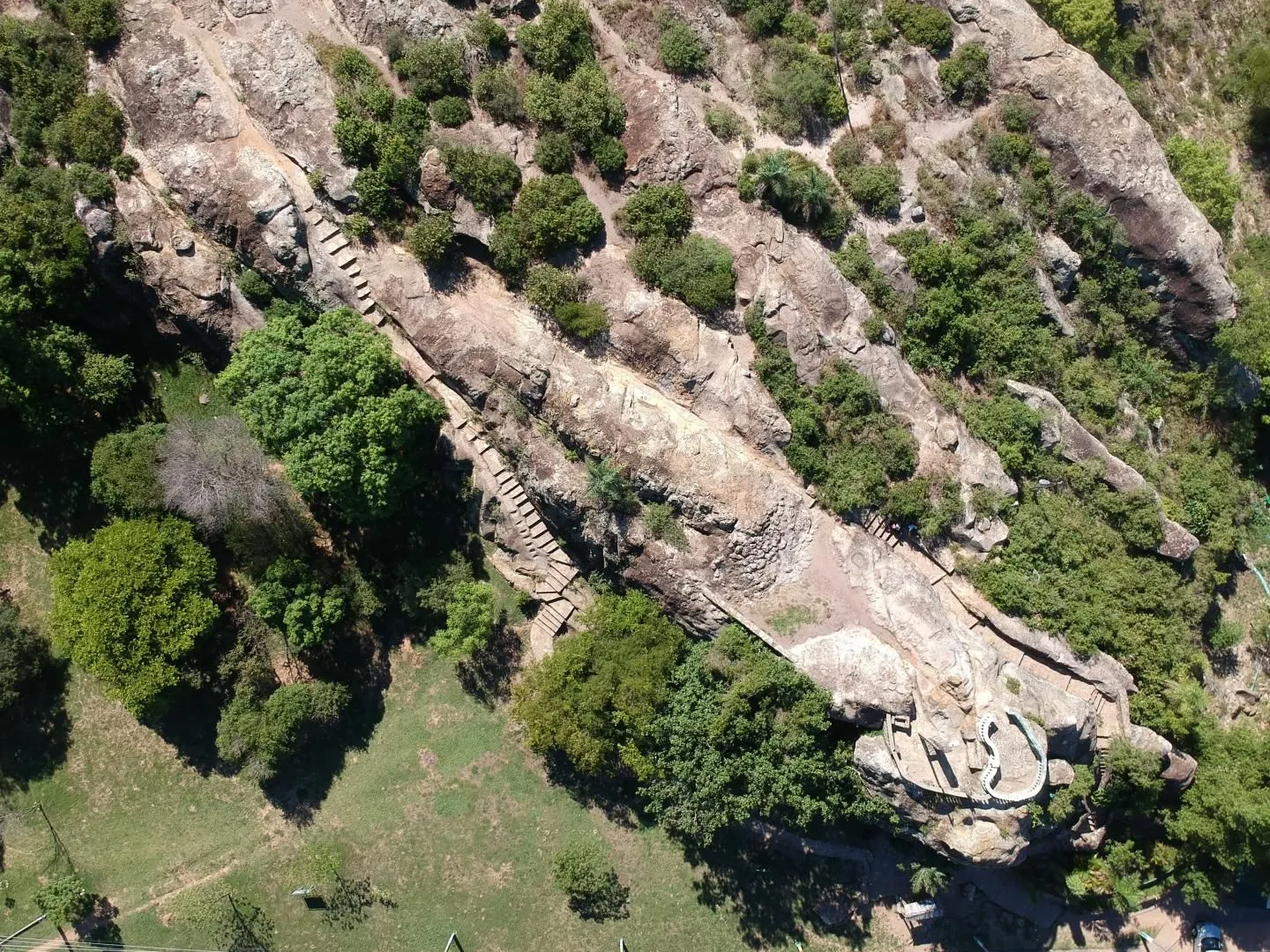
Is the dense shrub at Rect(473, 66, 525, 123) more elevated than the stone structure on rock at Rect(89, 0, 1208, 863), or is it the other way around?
the dense shrub at Rect(473, 66, 525, 123)

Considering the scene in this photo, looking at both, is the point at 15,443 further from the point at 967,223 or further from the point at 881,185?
the point at 967,223

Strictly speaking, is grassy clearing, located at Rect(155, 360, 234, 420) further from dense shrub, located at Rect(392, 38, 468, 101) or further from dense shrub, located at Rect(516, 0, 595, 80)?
dense shrub, located at Rect(516, 0, 595, 80)

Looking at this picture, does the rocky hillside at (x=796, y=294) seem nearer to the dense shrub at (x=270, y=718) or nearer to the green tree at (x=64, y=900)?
the dense shrub at (x=270, y=718)

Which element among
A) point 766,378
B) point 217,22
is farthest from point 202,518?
point 766,378

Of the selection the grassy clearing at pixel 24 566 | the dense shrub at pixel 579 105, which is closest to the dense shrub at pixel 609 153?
the dense shrub at pixel 579 105

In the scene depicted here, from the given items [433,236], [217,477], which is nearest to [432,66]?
[433,236]

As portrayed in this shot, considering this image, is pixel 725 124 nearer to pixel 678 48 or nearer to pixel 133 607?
pixel 678 48

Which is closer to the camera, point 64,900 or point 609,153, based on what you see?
point 609,153

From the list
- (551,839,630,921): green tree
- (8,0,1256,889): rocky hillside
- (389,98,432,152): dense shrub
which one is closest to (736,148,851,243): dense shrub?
(8,0,1256,889): rocky hillside
